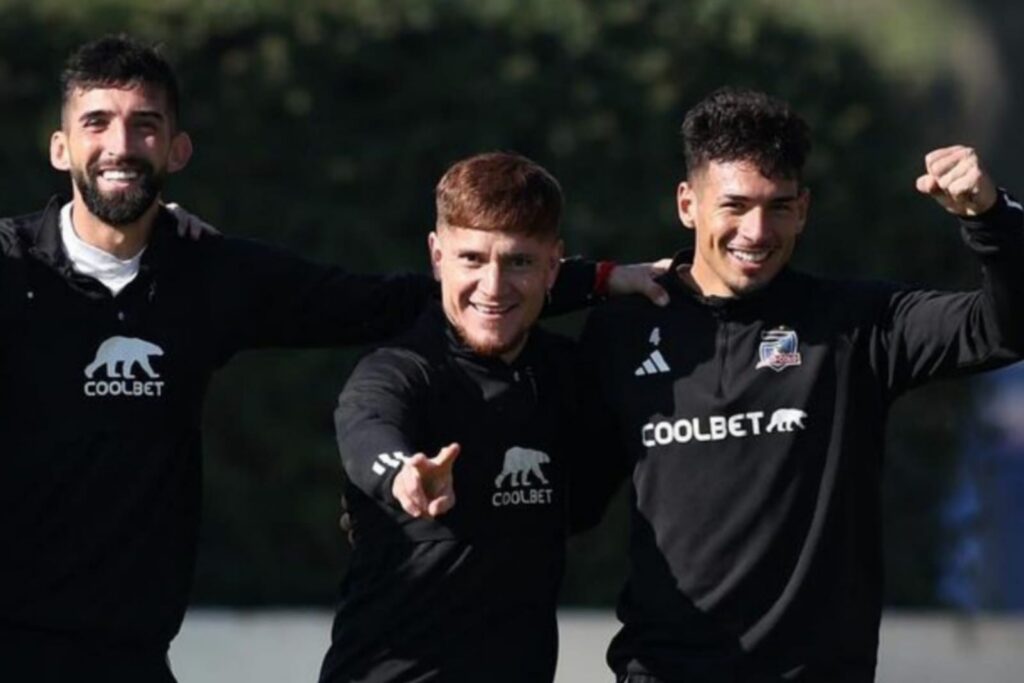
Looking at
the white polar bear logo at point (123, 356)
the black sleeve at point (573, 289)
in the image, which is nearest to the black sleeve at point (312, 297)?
the black sleeve at point (573, 289)

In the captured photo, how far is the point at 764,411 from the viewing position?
19.6 ft

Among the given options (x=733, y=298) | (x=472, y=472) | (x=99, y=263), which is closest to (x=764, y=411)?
(x=733, y=298)

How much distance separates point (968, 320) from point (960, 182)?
390mm

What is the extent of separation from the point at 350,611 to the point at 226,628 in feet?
12.5

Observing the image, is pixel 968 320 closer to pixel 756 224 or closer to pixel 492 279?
pixel 756 224

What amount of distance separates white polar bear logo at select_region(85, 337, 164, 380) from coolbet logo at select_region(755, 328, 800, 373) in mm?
1378

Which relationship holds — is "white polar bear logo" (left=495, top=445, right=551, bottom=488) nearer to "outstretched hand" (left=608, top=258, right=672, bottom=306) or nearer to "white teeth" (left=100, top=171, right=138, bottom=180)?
"outstretched hand" (left=608, top=258, right=672, bottom=306)

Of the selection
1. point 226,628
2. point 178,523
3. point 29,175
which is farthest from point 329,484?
point 178,523

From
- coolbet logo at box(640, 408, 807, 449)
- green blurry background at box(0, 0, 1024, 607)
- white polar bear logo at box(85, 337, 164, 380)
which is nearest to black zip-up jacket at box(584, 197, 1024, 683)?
coolbet logo at box(640, 408, 807, 449)

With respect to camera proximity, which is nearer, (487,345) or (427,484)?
(427,484)

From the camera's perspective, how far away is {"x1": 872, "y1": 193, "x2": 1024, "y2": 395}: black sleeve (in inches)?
226

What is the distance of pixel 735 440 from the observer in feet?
19.6

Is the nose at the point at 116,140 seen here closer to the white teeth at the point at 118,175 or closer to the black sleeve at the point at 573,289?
the white teeth at the point at 118,175

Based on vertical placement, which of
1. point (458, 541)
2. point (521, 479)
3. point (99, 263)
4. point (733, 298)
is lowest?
point (458, 541)
